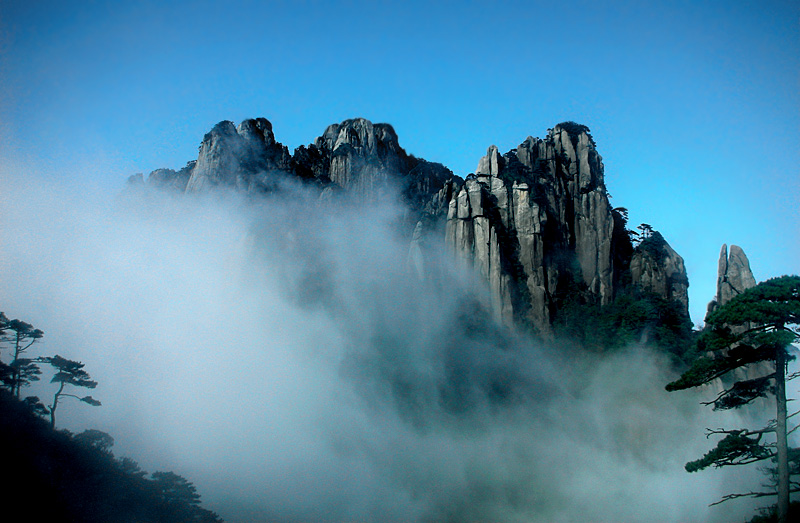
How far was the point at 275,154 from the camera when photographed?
2879 inches

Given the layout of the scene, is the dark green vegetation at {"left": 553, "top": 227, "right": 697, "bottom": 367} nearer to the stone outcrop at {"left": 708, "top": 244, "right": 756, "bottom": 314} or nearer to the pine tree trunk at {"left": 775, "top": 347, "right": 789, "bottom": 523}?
the stone outcrop at {"left": 708, "top": 244, "right": 756, "bottom": 314}

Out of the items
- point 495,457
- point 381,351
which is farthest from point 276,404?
point 495,457

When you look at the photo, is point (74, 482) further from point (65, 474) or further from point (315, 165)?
point (315, 165)

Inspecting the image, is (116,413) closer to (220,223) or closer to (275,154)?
(220,223)

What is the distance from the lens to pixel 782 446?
17.2 m

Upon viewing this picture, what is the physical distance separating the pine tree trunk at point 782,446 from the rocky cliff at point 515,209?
40.7 meters

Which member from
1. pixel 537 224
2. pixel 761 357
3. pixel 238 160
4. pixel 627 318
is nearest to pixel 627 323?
pixel 627 318

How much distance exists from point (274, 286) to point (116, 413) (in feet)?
74.2

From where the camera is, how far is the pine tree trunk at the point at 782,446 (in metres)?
16.8

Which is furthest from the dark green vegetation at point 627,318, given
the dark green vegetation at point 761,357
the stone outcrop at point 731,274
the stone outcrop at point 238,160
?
the stone outcrop at point 238,160

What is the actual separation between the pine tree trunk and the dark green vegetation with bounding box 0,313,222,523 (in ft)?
91.0

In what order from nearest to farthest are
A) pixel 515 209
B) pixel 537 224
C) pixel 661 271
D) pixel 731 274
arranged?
1. pixel 731 274
2. pixel 661 271
3. pixel 537 224
4. pixel 515 209

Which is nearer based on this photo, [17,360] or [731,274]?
[17,360]

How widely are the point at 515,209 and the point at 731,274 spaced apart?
2344 cm
